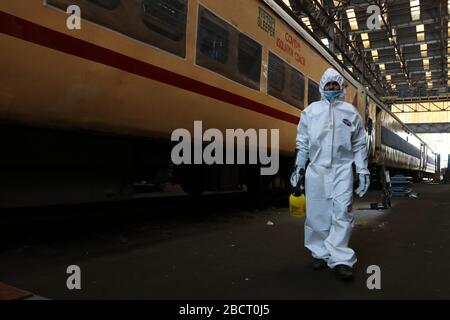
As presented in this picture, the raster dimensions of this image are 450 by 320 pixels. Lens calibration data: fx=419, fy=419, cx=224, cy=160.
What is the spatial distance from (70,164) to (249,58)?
3.12 m

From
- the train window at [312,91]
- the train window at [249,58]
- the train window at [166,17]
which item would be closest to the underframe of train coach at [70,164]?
the train window at [166,17]

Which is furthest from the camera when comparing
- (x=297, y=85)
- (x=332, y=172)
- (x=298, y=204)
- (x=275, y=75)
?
(x=297, y=85)

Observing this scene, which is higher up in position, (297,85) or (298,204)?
(297,85)

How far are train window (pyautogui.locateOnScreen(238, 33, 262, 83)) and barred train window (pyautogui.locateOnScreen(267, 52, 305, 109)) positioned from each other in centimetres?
42

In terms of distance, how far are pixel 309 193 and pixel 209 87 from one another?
2.08 meters

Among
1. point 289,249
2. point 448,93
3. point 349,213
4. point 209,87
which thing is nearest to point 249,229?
point 289,249

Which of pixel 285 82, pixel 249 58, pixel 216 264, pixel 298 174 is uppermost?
pixel 249 58

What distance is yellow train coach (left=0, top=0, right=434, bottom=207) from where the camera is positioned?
3139 mm

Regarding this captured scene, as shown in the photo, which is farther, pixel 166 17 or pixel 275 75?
pixel 275 75

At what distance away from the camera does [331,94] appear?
136 inches

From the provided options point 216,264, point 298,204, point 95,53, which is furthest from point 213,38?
point 216,264

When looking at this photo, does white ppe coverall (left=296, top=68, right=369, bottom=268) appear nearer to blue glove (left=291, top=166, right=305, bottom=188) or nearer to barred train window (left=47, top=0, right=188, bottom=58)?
blue glove (left=291, top=166, right=305, bottom=188)

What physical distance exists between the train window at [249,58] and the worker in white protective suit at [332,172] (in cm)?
237

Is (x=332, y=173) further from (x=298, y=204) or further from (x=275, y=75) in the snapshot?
(x=275, y=75)
